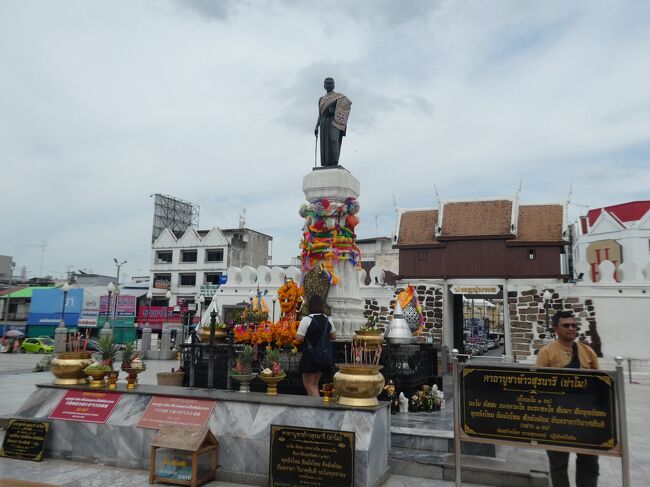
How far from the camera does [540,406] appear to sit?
15.3 feet

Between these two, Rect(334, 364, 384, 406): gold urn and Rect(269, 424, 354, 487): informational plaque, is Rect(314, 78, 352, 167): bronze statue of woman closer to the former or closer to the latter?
Rect(334, 364, 384, 406): gold urn

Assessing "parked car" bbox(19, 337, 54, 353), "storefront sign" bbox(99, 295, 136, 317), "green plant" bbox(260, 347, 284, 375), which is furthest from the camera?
"storefront sign" bbox(99, 295, 136, 317)

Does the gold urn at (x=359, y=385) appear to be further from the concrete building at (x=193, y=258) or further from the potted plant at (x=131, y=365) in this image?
the concrete building at (x=193, y=258)

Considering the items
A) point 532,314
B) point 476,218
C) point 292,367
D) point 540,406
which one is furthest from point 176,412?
point 476,218

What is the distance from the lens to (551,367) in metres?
4.71

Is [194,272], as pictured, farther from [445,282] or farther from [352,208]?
[352,208]

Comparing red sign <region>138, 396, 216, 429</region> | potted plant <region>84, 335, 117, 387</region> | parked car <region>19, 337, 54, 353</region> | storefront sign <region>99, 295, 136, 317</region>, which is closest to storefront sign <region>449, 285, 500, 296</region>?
potted plant <region>84, 335, 117, 387</region>

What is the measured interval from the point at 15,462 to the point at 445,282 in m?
19.8

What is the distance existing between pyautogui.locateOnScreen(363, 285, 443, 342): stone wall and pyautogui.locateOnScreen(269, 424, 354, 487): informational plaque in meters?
17.6

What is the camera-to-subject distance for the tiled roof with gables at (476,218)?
2298 centimetres

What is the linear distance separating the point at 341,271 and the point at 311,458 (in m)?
5.65

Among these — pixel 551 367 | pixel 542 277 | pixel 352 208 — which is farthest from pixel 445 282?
pixel 551 367

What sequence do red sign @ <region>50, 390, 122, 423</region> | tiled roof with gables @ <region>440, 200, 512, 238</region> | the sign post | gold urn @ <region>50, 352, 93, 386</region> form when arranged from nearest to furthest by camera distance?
the sign post → red sign @ <region>50, 390, 122, 423</region> → gold urn @ <region>50, 352, 93, 386</region> → tiled roof with gables @ <region>440, 200, 512, 238</region>

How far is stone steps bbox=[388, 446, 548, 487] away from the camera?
5.57 metres
